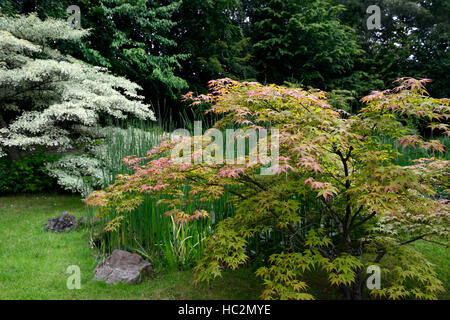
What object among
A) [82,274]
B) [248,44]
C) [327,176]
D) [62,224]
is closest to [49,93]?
[62,224]

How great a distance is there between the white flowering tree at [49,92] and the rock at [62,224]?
158 centimetres

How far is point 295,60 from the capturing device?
43.7 ft

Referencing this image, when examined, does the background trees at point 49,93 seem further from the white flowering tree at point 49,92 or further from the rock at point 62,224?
the rock at point 62,224

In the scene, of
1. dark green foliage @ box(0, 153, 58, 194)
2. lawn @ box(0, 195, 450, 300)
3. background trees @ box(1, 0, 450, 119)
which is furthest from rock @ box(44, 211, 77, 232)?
background trees @ box(1, 0, 450, 119)

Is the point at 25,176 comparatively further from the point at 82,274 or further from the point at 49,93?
the point at 82,274

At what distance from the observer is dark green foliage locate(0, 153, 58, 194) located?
6.09 metres

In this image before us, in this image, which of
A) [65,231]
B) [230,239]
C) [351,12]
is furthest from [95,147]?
[351,12]

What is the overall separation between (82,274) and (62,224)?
1.61m

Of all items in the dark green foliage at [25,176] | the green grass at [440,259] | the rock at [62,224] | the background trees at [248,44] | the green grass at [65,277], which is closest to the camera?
the green grass at [65,277]

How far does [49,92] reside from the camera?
6.32 metres

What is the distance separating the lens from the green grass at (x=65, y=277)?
9.25ft

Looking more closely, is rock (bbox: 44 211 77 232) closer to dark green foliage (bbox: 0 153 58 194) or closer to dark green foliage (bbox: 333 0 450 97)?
dark green foliage (bbox: 0 153 58 194)

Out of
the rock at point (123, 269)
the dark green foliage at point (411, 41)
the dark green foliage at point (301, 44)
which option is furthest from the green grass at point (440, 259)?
the dark green foliage at point (411, 41)

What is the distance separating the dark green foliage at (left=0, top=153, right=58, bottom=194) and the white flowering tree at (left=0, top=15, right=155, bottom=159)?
0.32 m
